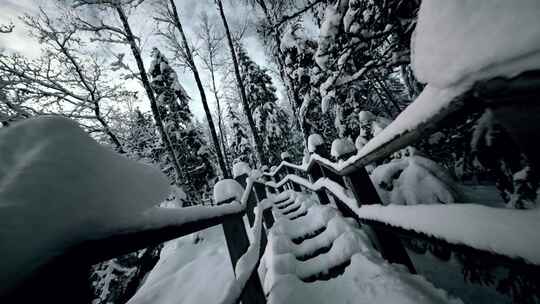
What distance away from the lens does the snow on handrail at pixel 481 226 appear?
75 centimetres

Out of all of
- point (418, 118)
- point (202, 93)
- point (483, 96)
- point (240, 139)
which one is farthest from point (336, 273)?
point (240, 139)

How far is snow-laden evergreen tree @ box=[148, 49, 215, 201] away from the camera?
18.8m

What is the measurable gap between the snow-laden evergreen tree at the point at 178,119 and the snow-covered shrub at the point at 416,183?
16.8 m

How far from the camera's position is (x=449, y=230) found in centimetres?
109

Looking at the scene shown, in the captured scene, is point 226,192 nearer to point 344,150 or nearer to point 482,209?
point 344,150

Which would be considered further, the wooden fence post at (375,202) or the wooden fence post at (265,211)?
the wooden fence post at (265,211)

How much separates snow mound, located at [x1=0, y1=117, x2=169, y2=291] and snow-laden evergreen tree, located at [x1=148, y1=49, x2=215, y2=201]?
1839 centimetres

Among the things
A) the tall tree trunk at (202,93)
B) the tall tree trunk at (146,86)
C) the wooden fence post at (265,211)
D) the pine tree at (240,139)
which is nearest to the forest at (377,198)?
the wooden fence post at (265,211)

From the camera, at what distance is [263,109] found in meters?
22.1

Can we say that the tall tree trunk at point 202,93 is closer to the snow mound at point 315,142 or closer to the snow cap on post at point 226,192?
the snow mound at point 315,142

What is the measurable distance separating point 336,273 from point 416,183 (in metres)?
1.30

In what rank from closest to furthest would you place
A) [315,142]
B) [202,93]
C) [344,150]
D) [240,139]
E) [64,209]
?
[64,209]
[344,150]
[315,142]
[202,93]
[240,139]

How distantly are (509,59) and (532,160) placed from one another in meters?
0.35

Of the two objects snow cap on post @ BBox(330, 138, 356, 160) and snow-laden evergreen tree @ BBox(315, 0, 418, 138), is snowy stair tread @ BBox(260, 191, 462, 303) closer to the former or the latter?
snow cap on post @ BBox(330, 138, 356, 160)
